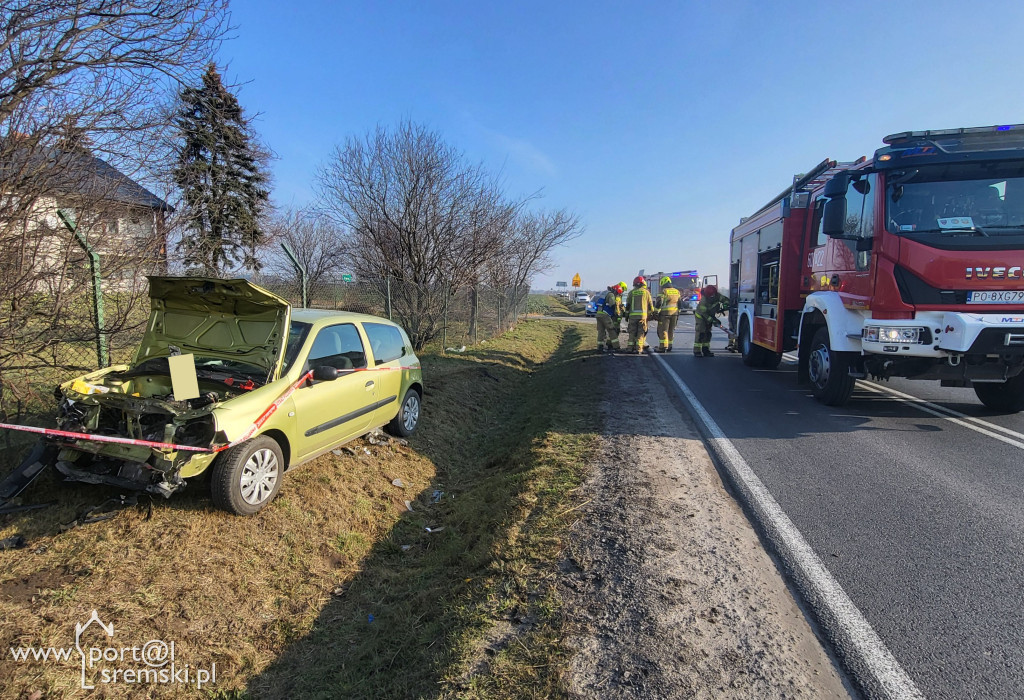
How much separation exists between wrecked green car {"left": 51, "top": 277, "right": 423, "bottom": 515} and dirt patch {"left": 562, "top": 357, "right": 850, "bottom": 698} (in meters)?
2.53

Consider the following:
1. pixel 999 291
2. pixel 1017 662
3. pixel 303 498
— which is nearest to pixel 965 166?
pixel 999 291

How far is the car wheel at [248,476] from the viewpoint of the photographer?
390cm

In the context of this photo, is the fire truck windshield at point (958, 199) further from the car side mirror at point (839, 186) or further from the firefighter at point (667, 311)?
the firefighter at point (667, 311)

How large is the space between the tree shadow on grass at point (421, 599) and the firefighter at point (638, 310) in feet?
21.4

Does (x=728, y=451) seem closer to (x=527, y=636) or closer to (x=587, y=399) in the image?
(x=587, y=399)

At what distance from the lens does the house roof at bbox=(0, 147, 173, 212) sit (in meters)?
3.83

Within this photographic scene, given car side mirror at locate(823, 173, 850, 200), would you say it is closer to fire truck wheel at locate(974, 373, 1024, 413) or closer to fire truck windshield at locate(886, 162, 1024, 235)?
fire truck windshield at locate(886, 162, 1024, 235)

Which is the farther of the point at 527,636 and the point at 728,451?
the point at 728,451

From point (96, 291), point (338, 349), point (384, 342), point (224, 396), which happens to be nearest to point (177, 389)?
point (224, 396)

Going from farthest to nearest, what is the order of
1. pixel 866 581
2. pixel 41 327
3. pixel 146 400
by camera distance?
pixel 41 327, pixel 146 400, pixel 866 581

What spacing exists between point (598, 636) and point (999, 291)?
6162mm

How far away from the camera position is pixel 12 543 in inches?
139

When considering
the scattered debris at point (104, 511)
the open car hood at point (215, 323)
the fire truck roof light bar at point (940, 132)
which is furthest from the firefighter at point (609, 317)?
the scattered debris at point (104, 511)

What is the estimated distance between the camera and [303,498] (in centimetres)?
464
